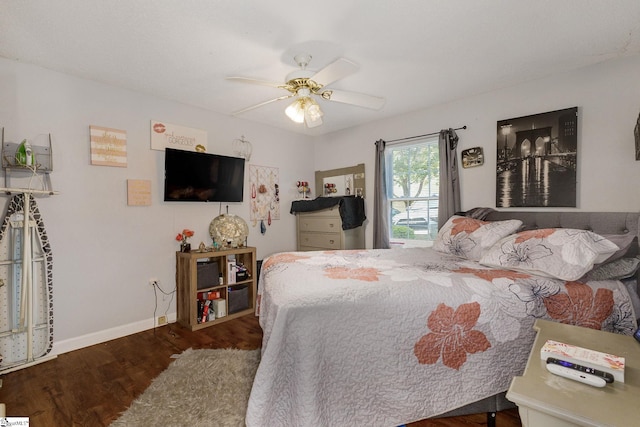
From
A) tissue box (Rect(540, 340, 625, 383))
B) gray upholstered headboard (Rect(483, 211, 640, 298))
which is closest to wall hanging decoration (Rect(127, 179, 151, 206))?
tissue box (Rect(540, 340, 625, 383))

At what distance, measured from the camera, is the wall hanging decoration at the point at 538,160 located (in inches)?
96.8

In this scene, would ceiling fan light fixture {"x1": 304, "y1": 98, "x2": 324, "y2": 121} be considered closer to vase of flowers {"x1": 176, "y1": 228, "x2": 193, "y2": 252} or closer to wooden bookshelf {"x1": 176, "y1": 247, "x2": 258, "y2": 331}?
wooden bookshelf {"x1": 176, "y1": 247, "x2": 258, "y2": 331}

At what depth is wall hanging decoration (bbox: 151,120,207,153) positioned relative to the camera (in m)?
2.93

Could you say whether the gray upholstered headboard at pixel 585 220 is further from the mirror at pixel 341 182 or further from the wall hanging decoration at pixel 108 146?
the wall hanging decoration at pixel 108 146

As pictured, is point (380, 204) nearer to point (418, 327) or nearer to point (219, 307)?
point (219, 307)

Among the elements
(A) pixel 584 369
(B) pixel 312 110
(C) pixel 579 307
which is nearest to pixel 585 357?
(A) pixel 584 369

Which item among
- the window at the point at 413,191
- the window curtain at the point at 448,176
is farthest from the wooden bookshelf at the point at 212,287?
the window curtain at the point at 448,176

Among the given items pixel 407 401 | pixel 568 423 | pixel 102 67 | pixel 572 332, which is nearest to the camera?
pixel 568 423

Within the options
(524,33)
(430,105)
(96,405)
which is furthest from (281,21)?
(96,405)

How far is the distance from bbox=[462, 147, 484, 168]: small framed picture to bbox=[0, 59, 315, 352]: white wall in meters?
2.83

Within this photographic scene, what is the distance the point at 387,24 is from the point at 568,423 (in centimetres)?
203

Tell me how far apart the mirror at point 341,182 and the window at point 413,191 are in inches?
16.1

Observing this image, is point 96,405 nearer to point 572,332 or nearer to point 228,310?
point 228,310

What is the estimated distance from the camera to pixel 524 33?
192 cm
